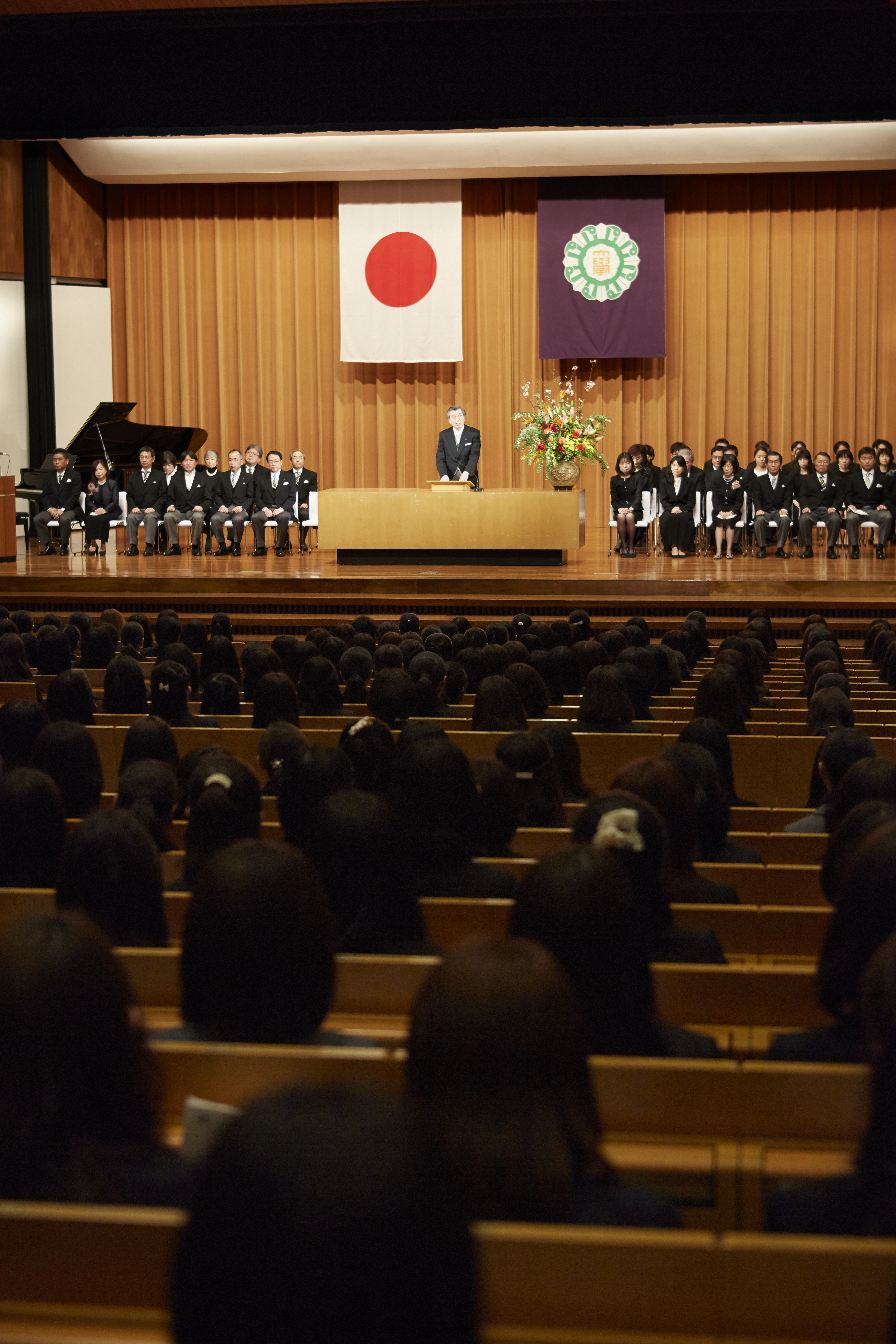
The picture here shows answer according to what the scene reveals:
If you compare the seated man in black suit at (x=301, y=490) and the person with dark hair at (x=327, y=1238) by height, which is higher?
the seated man in black suit at (x=301, y=490)

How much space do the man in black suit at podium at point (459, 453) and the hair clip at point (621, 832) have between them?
9951 mm

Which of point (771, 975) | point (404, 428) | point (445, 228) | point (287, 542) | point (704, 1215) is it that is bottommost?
point (704, 1215)

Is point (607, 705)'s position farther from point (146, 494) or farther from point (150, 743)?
point (146, 494)

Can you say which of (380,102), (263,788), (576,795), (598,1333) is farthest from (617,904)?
(380,102)

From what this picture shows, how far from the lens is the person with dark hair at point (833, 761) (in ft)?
11.7

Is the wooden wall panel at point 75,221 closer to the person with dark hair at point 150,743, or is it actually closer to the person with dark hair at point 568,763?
the person with dark hair at point 150,743

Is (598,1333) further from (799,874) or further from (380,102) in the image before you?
(380,102)

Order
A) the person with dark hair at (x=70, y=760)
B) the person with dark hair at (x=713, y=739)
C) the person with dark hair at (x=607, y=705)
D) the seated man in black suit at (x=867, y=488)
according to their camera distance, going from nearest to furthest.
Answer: the person with dark hair at (x=70, y=760)
the person with dark hair at (x=713, y=739)
the person with dark hair at (x=607, y=705)
the seated man in black suit at (x=867, y=488)

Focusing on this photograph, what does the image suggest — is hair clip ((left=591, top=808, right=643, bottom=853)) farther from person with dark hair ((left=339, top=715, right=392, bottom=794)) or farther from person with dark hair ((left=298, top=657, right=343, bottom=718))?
person with dark hair ((left=298, top=657, right=343, bottom=718))

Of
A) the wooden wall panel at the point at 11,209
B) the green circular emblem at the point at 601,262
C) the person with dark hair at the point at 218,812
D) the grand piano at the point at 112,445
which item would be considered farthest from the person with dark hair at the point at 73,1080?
the green circular emblem at the point at 601,262

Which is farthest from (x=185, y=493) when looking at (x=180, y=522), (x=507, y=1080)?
(x=507, y=1080)

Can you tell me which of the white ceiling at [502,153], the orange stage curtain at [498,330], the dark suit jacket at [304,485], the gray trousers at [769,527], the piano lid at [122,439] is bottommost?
the gray trousers at [769,527]

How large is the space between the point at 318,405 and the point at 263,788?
12798 millimetres

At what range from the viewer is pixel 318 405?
1664cm
